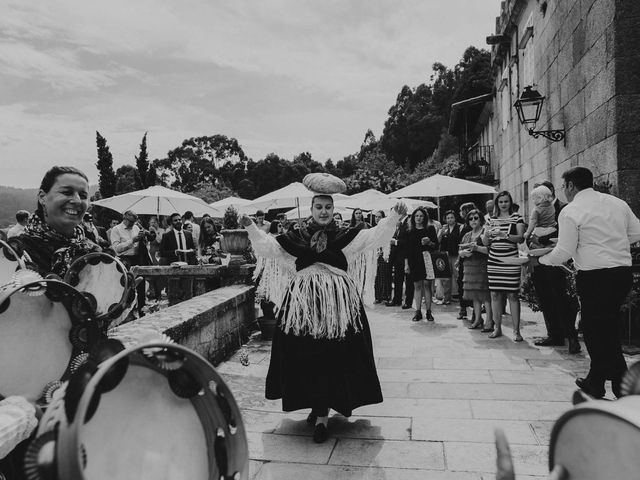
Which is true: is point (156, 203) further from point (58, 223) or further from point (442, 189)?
point (58, 223)

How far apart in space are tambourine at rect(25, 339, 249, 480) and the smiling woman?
1.06 meters

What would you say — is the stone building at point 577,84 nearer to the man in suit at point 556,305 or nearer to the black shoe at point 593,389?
the man in suit at point 556,305

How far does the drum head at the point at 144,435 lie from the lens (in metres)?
1.10

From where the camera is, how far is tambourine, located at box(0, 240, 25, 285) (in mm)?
1976

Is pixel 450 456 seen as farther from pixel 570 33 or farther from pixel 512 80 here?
pixel 512 80

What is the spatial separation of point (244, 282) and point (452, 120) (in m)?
19.4

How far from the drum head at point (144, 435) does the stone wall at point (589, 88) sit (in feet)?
20.5

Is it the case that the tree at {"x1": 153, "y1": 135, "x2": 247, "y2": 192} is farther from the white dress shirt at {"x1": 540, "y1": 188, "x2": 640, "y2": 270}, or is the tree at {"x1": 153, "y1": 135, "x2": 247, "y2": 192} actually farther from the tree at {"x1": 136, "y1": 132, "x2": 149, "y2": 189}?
the white dress shirt at {"x1": 540, "y1": 188, "x2": 640, "y2": 270}

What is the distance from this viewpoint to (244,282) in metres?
7.47

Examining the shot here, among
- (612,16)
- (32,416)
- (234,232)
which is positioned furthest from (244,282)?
(32,416)

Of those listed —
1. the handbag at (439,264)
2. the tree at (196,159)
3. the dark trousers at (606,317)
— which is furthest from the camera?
the tree at (196,159)

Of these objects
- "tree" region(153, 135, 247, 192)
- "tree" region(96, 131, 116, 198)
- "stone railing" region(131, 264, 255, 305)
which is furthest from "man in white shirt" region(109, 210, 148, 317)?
"tree" region(153, 135, 247, 192)

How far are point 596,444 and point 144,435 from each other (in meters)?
0.95

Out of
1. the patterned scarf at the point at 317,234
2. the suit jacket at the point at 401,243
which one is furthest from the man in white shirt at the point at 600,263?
the suit jacket at the point at 401,243
